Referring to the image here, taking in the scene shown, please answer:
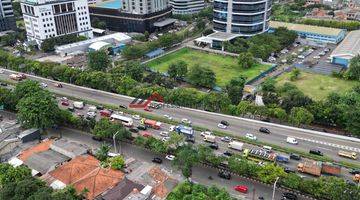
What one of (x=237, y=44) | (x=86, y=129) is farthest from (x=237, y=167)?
(x=237, y=44)

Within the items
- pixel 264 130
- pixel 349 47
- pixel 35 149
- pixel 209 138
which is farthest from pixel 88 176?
pixel 349 47

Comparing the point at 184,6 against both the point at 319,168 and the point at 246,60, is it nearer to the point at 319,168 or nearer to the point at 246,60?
the point at 246,60

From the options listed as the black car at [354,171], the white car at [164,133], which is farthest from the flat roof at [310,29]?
the white car at [164,133]

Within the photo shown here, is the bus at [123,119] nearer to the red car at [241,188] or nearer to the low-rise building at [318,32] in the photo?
the red car at [241,188]

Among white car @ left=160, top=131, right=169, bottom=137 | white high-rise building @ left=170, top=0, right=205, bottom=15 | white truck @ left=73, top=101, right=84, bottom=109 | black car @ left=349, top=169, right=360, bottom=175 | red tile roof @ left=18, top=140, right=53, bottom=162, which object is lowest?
black car @ left=349, top=169, right=360, bottom=175

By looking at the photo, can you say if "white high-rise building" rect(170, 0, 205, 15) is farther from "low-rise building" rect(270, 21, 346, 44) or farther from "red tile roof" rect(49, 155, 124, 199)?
"red tile roof" rect(49, 155, 124, 199)

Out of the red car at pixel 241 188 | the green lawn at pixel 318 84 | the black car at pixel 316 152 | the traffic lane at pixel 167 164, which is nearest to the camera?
the red car at pixel 241 188

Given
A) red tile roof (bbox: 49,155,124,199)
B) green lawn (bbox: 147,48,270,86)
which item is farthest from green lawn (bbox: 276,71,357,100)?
red tile roof (bbox: 49,155,124,199)

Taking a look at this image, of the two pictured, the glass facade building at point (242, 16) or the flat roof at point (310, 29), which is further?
the flat roof at point (310, 29)
